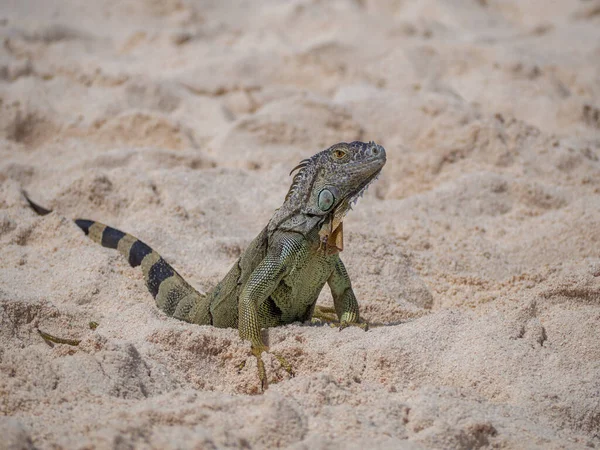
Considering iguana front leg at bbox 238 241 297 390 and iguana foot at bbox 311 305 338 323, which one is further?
iguana foot at bbox 311 305 338 323

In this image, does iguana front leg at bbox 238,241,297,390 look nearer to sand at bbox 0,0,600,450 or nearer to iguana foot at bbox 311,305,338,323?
sand at bbox 0,0,600,450

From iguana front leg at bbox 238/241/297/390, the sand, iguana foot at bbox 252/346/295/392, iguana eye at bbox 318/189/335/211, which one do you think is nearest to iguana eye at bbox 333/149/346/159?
iguana eye at bbox 318/189/335/211

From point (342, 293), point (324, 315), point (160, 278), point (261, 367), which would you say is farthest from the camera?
point (324, 315)

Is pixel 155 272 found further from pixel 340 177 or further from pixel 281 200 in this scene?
pixel 281 200

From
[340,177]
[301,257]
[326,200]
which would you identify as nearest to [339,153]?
[340,177]

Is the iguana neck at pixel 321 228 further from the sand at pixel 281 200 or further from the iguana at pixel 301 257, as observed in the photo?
the sand at pixel 281 200

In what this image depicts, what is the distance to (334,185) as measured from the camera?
150 inches

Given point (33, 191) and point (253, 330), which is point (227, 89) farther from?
point (253, 330)

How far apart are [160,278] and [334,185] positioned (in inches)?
44.7

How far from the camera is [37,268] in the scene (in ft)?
14.3

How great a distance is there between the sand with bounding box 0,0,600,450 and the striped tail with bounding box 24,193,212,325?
3.1 inches

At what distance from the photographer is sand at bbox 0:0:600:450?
292 centimetres

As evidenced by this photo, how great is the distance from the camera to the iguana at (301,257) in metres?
3.75

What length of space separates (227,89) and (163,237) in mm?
2873
